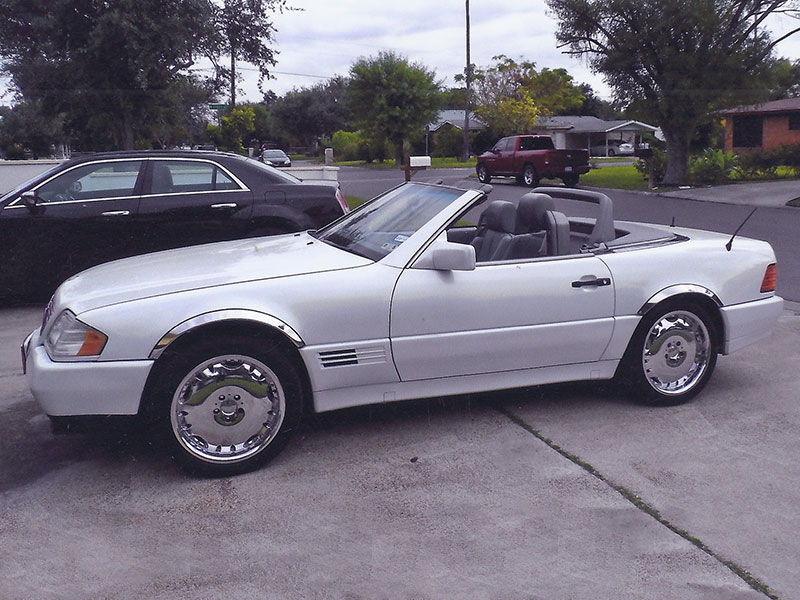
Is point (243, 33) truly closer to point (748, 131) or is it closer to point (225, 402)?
point (225, 402)

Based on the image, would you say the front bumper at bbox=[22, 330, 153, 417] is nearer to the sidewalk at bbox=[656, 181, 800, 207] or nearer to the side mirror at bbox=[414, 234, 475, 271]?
the side mirror at bbox=[414, 234, 475, 271]

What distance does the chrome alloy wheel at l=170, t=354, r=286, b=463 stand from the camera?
162 inches

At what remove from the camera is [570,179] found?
90.1 ft

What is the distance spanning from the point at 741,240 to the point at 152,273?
378 cm

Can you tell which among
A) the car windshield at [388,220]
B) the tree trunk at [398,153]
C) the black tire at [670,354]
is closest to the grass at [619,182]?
the black tire at [670,354]

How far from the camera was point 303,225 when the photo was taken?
836 centimetres

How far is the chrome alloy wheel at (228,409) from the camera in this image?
13.5 feet

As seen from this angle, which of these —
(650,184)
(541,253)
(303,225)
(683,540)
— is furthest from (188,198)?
(650,184)

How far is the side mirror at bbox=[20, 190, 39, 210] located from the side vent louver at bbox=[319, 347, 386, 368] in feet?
15.9

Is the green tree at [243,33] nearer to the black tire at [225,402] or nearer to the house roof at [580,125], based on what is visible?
the black tire at [225,402]

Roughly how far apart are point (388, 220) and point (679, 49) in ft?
72.0

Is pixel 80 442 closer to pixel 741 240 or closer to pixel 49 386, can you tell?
pixel 49 386

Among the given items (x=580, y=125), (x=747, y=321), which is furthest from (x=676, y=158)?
(x=580, y=125)

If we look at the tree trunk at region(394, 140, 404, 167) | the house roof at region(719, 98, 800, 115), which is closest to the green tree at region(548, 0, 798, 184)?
the house roof at region(719, 98, 800, 115)
